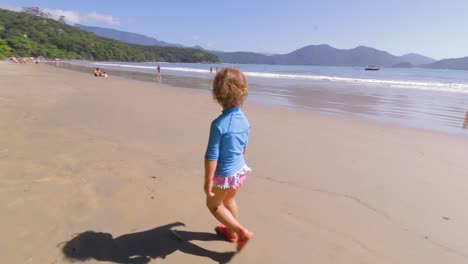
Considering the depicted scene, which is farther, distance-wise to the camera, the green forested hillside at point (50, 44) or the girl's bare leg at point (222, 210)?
the green forested hillside at point (50, 44)

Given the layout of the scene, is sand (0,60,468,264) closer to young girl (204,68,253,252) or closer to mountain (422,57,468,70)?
young girl (204,68,253,252)

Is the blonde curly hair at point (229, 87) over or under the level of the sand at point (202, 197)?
over

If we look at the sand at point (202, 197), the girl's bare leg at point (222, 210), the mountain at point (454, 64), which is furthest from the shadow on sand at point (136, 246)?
the mountain at point (454, 64)

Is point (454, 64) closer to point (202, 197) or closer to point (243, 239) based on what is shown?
point (202, 197)

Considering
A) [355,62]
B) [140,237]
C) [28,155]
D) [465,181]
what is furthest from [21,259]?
[355,62]

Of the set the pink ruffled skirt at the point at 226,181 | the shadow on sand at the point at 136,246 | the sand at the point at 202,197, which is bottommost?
the shadow on sand at the point at 136,246

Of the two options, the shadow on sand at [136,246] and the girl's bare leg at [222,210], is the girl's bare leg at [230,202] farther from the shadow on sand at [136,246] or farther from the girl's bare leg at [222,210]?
the shadow on sand at [136,246]

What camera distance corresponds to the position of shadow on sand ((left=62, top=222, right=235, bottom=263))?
2.33m

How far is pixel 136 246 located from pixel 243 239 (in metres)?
0.85

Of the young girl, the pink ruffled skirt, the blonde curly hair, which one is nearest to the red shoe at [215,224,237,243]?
the young girl

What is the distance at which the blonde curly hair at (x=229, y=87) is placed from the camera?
7.55ft

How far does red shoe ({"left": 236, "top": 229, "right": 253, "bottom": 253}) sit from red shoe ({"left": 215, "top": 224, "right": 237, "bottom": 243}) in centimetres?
6

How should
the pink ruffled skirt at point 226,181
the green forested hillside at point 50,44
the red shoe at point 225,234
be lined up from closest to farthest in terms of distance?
the pink ruffled skirt at point 226,181 < the red shoe at point 225,234 < the green forested hillside at point 50,44

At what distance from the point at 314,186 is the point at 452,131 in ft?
19.4
